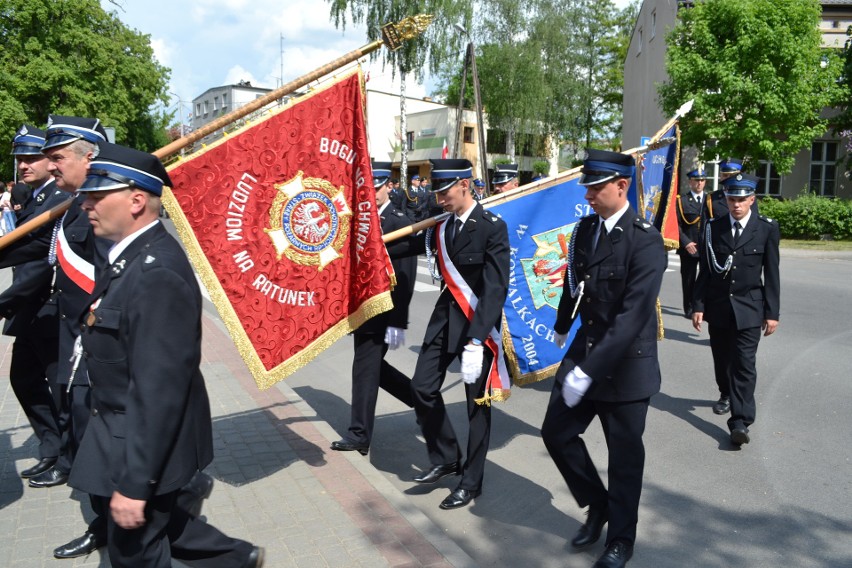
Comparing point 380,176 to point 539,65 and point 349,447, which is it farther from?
point 539,65

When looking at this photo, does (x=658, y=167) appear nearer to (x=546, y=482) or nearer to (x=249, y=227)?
(x=546, y=482)

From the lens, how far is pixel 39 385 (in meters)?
4.95

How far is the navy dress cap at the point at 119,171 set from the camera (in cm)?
261

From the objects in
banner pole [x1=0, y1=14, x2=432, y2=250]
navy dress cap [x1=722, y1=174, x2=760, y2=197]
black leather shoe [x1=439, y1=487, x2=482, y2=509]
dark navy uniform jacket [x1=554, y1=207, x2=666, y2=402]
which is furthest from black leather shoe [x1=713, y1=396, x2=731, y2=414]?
banner pole [x1=0, y1=14, x2=432, y2=250]

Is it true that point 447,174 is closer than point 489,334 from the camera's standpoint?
No

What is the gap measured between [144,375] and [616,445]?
2298 mm

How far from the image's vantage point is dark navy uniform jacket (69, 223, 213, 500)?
2506 mm

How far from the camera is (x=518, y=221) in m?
5.68

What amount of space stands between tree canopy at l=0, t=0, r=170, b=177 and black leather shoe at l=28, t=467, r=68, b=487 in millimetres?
35730

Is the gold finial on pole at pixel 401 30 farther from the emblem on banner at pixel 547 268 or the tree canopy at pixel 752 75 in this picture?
the tree canopy at pixel 752 75

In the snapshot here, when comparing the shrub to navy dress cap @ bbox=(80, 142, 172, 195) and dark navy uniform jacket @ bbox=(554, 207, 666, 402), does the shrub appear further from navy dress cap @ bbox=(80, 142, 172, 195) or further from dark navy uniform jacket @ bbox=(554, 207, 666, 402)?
navy dress cap @ bbox=(80, 142, 172, 195)

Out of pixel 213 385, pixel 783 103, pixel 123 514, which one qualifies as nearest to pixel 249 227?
pixel 123 514

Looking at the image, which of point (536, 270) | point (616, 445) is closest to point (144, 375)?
point (616, 445)

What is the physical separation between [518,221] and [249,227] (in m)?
2.18
